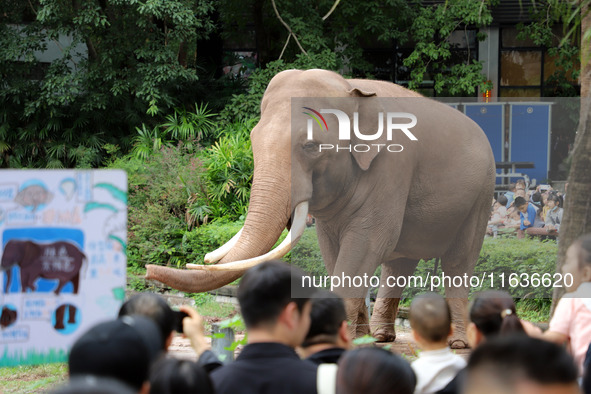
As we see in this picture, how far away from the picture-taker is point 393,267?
7.70 meters

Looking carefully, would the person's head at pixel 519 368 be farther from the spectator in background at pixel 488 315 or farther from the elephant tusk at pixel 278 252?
the elephant tusk at pixel 278 252

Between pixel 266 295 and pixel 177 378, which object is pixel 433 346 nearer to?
pixel 266 295

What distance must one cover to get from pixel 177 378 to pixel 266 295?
0.72 m

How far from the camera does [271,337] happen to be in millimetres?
3188

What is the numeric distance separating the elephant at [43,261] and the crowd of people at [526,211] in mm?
4277

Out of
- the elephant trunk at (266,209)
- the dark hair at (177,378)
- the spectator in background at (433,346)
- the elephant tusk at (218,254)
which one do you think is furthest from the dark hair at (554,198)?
the dark hair at (177,378)

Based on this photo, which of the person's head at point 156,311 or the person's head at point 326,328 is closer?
the person's head at point 156,311

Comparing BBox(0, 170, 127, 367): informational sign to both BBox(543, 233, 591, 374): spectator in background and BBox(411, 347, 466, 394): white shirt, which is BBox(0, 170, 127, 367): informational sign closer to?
BBox(411, 347, 466, 394): white shirt

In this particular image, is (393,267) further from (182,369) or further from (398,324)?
(182,369)

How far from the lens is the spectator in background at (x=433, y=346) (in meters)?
3.40

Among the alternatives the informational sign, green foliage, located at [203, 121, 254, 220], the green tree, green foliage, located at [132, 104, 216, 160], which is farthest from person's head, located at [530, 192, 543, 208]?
the green tree

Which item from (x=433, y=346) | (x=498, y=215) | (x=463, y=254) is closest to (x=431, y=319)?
(x=433, y=346)

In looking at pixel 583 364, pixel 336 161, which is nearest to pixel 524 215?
pixel 336 161

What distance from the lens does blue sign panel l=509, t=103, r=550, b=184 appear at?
7.35m
